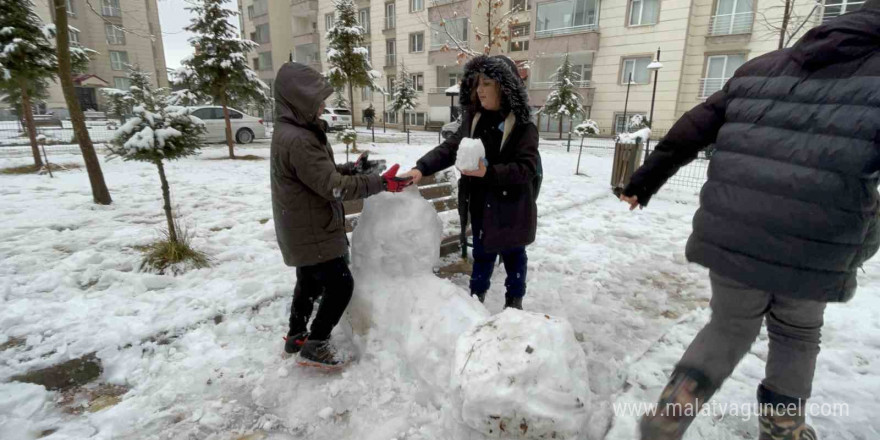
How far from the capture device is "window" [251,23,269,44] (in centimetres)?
3909

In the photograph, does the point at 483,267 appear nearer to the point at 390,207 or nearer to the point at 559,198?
the point at 390,207

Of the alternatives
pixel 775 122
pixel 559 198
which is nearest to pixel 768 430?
pixel 775 122

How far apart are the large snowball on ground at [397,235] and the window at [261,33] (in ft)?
142

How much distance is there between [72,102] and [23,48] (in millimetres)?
3746

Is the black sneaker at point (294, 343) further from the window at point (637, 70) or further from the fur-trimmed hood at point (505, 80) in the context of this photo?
the window at point (637, 70)

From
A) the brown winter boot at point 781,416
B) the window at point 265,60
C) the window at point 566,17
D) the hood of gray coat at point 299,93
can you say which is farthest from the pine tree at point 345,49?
the window at point 265,60

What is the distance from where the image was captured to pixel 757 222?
59.0 inches

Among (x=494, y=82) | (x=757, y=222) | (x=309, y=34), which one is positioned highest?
(x=309, y=34)

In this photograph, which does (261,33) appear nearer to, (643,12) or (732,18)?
(643,12)

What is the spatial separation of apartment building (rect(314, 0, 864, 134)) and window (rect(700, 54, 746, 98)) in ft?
0.14

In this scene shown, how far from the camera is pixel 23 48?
7770 millimetres

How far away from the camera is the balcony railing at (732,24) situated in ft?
63.1

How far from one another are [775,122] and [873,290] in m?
3.48

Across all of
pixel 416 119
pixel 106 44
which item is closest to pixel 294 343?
pixel 416 119
